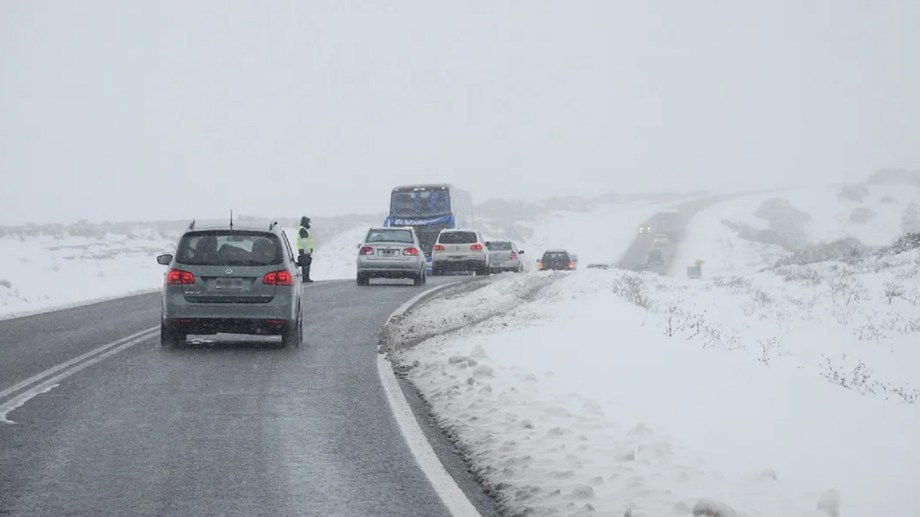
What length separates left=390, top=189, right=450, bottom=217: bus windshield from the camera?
1959 inches

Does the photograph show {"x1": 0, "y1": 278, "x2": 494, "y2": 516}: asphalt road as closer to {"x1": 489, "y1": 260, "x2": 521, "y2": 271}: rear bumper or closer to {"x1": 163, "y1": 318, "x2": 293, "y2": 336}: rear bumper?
{"x1": 163, "y1": 318, "x2": 293, "y2": 336}: rear bumper

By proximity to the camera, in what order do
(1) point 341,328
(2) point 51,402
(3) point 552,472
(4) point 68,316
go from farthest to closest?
(4) point 68,316 < (1) point 341,328 < (2) point 51,402 < (3) point 552,472

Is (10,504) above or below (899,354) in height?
above

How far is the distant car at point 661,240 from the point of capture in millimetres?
78625

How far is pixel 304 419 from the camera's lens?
32.0 feet

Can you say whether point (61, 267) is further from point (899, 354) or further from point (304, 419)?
point (304, 419)

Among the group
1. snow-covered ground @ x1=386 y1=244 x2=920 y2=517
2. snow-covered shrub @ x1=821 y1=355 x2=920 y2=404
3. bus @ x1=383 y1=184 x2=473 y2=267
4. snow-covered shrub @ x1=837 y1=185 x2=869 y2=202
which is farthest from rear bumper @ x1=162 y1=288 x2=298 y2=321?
snow-covered shrub @ x1=837 y1=185 x2=869 y2=202

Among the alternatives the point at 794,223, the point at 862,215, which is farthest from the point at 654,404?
the point at 862,215

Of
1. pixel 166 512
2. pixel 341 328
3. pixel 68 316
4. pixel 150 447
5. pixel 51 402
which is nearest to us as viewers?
pixel 166 512

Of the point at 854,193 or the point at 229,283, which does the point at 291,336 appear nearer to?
the point at 229,283

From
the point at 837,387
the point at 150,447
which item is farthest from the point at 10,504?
the point at 837,387

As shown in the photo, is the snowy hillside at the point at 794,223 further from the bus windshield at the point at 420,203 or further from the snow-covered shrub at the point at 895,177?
the bus windshield at the point at 420,203

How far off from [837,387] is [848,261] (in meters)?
27.2

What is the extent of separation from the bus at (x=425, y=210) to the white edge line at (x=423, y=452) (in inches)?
1421
